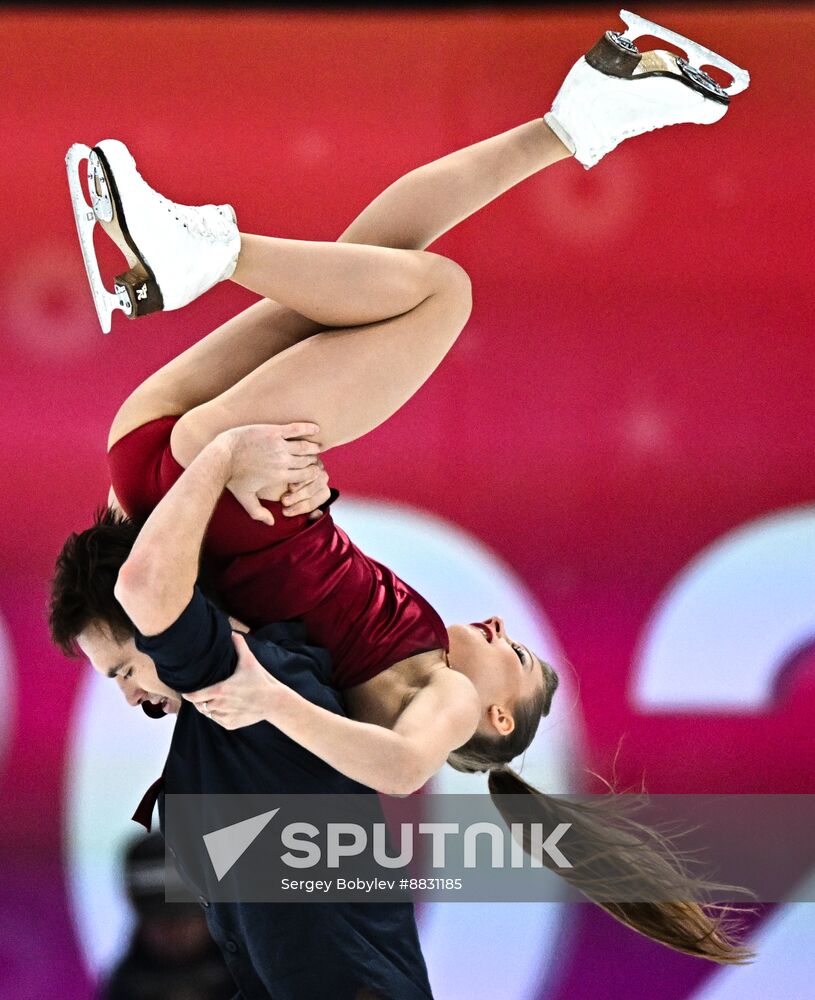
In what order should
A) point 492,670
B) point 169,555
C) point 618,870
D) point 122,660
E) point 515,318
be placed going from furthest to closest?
point 515,318 < point 618,870 < point 492,670 < point 122,660 < point 169,555

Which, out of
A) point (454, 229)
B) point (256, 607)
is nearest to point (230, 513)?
point (256, 607)

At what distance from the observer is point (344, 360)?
2.04m

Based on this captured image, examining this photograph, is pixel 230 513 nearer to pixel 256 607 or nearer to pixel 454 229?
A: pixel 256 607

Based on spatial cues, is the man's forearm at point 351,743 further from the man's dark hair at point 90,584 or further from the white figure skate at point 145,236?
the white figure skate at point 145,236

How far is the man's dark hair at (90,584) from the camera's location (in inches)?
78.3

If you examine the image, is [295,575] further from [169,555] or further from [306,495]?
[169,555]

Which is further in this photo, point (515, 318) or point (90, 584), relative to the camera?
point (515, 318)

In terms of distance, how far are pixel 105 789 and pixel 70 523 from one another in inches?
24.1

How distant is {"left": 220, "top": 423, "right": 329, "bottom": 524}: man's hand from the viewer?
6.43 feet

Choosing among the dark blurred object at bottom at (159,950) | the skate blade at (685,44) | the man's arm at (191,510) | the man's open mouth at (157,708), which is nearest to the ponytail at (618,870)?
the man's open mouth at (157,708)

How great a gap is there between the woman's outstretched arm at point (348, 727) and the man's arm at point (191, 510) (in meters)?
0.13

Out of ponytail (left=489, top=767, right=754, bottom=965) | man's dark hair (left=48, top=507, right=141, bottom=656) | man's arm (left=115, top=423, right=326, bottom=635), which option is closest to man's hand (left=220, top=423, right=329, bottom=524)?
man's arm (left=115, top=423, right=326, bottom=635)

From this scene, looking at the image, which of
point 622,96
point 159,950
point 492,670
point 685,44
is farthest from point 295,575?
point 159,950

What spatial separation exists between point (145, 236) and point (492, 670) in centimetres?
103
